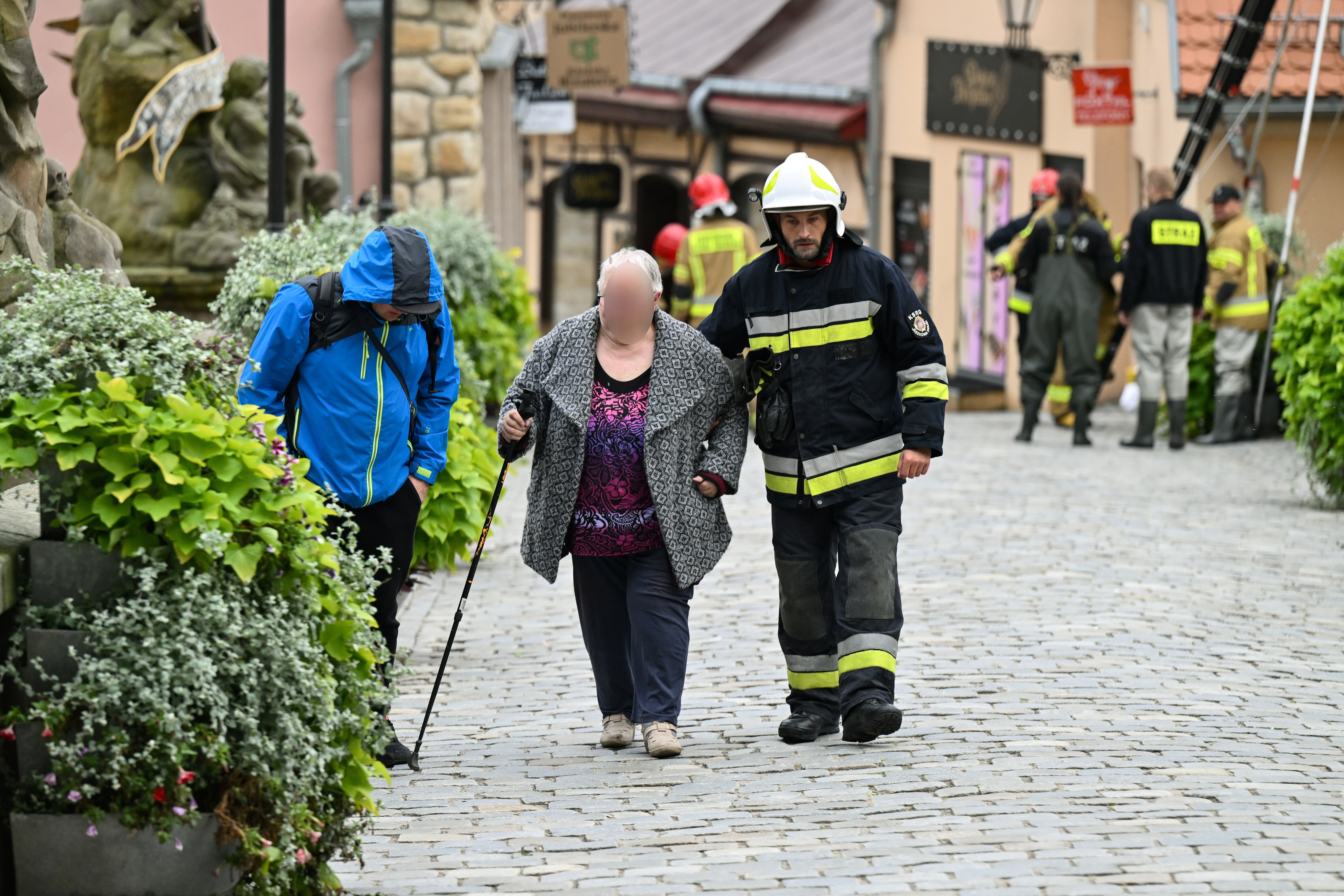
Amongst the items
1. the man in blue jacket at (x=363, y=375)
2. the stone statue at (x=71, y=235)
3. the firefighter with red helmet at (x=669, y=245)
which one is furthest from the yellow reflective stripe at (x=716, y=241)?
the man in blue jacket at (x=363, y=375)

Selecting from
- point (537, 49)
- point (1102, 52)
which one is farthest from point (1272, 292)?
point (537, 49)

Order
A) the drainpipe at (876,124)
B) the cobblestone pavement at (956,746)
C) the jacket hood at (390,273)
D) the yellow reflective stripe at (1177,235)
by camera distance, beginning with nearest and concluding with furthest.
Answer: the cobblestone pavement at (956,746)
the jacket hood at (390,273)
the yellow reflective stripe at (1177,235)
the drainpipe at (876,124)

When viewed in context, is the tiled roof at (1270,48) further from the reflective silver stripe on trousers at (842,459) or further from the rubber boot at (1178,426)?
the reflective silver stripe on trousers at (842,459)

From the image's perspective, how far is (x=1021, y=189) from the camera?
19.8m

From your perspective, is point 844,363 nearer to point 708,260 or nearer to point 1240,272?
point 708,260

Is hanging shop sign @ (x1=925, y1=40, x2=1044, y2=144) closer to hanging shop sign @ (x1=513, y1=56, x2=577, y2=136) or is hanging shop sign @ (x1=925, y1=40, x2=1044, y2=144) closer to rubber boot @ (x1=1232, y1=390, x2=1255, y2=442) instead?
hanging shop sign @ (x1=513, y1=56, x2=577, y2=136)

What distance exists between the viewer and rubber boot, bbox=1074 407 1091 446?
583 inches

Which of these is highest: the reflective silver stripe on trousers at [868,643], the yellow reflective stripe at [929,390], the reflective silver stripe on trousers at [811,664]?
the yellow reflective stripe at [929,390]

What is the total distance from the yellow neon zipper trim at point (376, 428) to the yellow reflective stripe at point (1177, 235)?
9260 millimetres

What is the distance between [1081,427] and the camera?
1487 cm

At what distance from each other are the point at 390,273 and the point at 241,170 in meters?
6.55

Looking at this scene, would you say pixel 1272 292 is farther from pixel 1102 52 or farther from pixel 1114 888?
pixel 1114 888

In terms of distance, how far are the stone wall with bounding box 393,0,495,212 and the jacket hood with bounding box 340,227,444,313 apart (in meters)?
12.3

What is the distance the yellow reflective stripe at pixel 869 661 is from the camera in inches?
235
